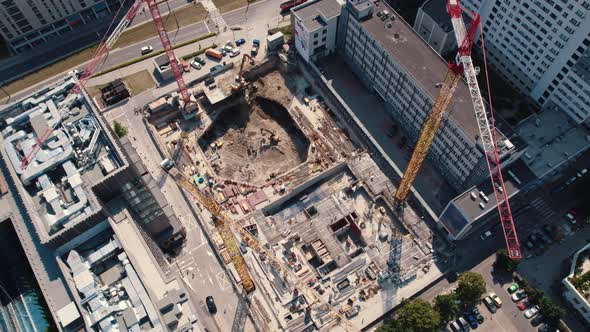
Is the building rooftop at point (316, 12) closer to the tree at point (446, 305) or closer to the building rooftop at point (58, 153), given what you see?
the building rooftop at point (58, 153)

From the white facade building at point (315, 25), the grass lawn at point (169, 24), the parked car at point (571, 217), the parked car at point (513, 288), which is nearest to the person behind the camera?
the parked car at point (513, 288)

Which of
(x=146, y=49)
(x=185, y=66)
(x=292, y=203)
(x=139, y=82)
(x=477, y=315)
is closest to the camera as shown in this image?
(x=477, y=315)

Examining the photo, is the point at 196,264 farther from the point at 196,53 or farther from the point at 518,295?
the point at 518,295

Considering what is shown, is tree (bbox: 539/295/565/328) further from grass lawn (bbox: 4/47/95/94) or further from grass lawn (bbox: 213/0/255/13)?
grass lawn (bbox: 4/47/95/94)

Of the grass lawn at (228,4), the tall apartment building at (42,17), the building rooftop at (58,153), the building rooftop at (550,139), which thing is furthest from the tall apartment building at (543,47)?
the tall apartment building at (42,17)

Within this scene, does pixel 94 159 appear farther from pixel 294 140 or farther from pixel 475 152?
pixel 475 152

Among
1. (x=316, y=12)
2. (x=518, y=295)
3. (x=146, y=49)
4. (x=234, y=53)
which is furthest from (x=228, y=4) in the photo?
(x=518, y=295)
